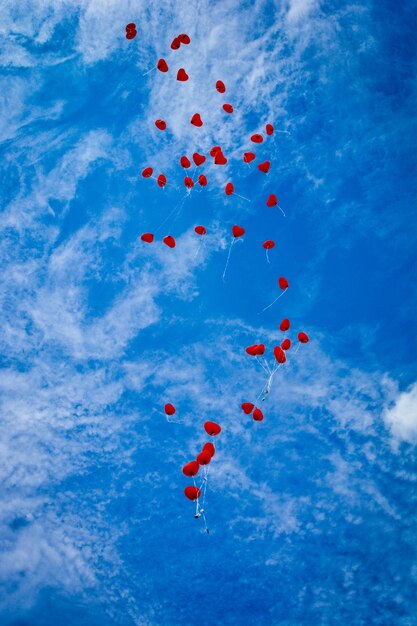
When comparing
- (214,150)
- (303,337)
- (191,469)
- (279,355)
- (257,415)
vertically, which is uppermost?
(214,150)

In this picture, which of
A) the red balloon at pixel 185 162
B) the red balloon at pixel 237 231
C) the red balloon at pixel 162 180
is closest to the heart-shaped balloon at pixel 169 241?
the red balloon at pixel 237 231

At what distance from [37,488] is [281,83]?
1676cm

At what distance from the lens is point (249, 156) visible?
52.4 feet

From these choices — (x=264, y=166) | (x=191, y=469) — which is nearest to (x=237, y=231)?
(x=264, y=166)

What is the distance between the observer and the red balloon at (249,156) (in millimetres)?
15882

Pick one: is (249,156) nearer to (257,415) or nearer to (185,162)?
(185,162)

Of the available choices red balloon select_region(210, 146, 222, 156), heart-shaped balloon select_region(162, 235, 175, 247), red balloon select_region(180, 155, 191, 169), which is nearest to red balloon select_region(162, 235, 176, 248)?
heart-shaped balloon select_region(162, 235, 175, 247)

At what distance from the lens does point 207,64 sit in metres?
17.1

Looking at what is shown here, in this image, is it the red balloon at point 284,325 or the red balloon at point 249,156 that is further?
the red balloon at point 249,156

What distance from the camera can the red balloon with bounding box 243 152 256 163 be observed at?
15882mm

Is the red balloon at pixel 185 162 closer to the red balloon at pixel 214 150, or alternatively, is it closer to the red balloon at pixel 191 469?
the red balloon at pixel 214 150

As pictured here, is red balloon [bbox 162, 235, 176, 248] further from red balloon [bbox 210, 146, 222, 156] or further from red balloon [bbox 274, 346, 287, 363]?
red balloon [bbox 274, 346, 287, 363]

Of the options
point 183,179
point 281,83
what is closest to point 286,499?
point 183,179

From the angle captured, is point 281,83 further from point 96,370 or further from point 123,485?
point 123,485
